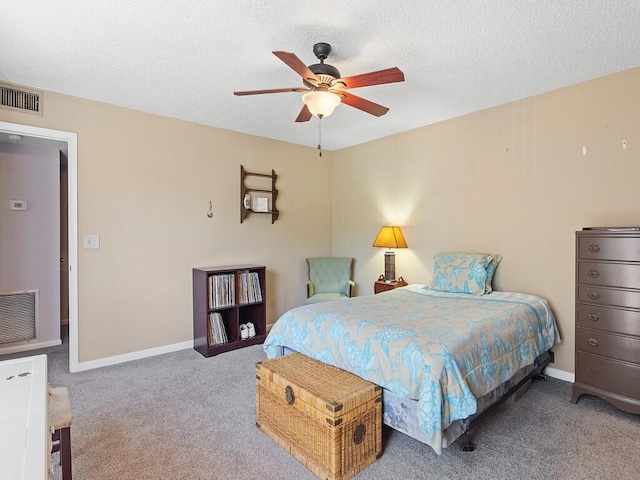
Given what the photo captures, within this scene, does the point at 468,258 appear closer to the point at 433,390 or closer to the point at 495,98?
the point at 495,98

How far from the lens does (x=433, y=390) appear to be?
175 centimetres

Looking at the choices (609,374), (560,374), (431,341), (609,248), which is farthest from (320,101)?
(560,374)

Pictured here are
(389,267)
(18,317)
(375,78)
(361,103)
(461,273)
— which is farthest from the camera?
(389,267)

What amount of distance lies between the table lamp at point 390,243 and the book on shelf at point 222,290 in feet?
5.79

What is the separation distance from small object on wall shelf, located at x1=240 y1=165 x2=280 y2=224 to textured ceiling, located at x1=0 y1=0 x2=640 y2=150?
1110 mm

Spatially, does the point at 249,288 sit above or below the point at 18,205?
below

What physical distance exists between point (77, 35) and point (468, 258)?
11.5ft

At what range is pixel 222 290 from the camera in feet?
12.5

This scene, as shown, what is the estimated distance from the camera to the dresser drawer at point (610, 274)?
2.32 meters

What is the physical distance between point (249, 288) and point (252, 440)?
79.9 inches

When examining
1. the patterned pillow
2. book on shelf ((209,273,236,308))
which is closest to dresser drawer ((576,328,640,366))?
the patterned pillow

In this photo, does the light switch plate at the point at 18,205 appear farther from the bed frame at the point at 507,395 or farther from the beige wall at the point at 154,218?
the bed frame at the point at 507,395

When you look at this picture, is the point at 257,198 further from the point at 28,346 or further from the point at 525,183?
the point at 28,346

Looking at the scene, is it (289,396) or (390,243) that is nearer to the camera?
(289,396)
